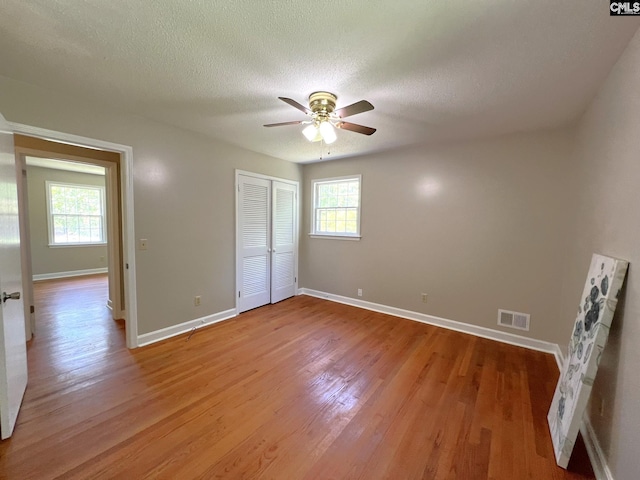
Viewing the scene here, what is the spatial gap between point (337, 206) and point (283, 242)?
1139 mm

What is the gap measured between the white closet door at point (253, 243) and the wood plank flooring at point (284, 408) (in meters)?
0.89

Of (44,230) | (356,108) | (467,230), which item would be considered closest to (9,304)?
(356,108)

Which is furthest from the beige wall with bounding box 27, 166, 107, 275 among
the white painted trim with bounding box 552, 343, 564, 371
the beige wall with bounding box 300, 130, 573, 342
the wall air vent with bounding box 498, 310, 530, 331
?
the white painted trim with bounding box 552, 343, 564, 371

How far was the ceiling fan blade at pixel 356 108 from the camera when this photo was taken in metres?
1.76

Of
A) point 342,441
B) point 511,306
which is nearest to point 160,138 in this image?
point 342,441

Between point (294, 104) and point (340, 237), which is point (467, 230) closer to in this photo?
point (340, 237)

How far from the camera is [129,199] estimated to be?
2.73m

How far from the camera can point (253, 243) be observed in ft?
13.5

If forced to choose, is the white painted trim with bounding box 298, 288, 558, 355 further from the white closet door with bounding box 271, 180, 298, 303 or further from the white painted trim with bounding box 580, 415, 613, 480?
the white painted trim with bounding box 580, 415, 613, 480

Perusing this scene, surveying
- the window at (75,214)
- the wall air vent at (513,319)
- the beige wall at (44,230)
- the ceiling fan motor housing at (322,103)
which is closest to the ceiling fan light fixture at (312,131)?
the ceiling fan motor housing at (322,103)

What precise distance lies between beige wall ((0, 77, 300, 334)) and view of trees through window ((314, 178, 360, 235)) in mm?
1448

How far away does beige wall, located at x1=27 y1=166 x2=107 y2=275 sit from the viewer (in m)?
5.78

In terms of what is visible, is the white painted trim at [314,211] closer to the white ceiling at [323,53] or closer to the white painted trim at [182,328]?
the white ceiling at [323,53]

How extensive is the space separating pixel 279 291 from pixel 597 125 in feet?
13.9
